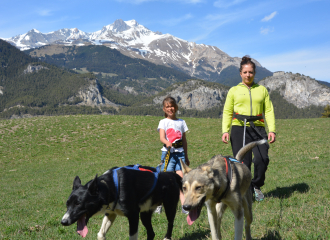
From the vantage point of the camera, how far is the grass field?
5.02 m

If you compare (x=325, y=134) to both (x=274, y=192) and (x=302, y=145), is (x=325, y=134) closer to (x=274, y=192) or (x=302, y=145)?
(x=302, y=145)

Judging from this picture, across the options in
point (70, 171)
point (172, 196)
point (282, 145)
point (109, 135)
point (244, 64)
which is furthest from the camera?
point (109, 135)

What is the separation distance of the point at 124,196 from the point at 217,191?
1406 millimetres

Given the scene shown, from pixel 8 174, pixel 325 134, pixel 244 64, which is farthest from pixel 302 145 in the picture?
pixel 8 174

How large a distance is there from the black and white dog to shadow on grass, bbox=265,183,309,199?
4.05 m

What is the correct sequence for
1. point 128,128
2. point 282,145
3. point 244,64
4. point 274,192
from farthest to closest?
point 128,128
point 282,145
point 274,192
point 244,64

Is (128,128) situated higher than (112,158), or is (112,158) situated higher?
(128,128)

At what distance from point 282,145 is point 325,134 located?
5.99 metres

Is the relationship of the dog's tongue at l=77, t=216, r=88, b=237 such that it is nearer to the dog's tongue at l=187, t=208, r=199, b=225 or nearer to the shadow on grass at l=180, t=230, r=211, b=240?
the dog's tongue at l=187, t=208, r=199, b=225

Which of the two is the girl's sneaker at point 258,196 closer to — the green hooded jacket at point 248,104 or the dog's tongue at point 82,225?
the green hooded jacket at point 248,104

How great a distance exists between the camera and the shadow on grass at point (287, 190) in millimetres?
7004

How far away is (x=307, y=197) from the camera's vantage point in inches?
250

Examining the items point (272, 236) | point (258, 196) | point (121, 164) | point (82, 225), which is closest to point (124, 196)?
point (82, 225)

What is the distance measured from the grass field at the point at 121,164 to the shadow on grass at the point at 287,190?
0.09ft
